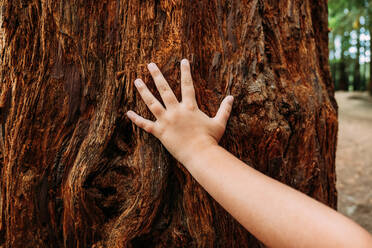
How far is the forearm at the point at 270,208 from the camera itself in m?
0.77

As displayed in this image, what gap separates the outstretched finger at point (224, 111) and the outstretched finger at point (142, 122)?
0.95ft

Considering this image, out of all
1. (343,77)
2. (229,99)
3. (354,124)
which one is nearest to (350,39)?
(343,77)

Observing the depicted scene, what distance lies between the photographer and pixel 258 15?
1.25 m

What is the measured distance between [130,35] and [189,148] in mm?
615

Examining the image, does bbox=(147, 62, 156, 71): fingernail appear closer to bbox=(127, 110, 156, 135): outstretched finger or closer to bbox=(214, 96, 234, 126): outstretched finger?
bbox=(127, 110, 156, 135): outstretched finger

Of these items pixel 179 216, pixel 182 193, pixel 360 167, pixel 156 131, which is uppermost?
pixel 156 131

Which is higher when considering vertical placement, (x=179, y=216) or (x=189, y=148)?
(x=189, y=148)

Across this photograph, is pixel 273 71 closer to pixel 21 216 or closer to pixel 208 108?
pixel 208 108

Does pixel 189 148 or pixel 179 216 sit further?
pixel 179 216

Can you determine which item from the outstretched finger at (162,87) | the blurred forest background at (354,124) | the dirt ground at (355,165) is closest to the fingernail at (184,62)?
the outstretched finger at (162,87)

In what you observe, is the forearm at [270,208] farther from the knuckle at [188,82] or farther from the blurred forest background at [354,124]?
the blurred forest background at [354,124]

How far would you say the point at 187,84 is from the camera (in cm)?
114

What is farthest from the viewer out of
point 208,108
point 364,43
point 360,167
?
point 364,43

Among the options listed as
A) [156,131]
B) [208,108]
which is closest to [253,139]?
[208,108]
